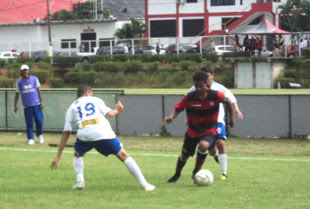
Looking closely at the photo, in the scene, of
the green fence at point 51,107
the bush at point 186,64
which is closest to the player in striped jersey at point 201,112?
the green fence at point 51,107

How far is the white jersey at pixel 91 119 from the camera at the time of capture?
9.39 m

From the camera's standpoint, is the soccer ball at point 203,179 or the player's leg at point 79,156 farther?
the soccer ball at point 203,179

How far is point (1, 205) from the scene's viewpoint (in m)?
8.46

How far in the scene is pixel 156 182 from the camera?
10453 millimetres

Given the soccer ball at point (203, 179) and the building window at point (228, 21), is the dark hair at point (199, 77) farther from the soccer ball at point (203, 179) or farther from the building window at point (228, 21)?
the building window at point (228, 21)

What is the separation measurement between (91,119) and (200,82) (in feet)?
5.40

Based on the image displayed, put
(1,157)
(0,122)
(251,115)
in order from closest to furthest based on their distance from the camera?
(1,157), (251,115), (0,122)

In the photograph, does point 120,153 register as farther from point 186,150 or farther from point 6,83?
point 6,83

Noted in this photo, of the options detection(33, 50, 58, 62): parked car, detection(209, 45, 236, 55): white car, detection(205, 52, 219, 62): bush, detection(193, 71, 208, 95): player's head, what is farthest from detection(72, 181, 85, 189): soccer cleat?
detection(33, 50, 58, 62): parked car

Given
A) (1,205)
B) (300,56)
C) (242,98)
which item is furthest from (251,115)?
(300,56)

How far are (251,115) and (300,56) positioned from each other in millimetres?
29748

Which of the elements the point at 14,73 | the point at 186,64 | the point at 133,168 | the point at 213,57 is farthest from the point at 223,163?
the point at 14,73

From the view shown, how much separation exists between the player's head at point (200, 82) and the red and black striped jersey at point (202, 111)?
0.35ft

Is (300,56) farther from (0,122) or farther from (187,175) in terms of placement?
(187,175)
